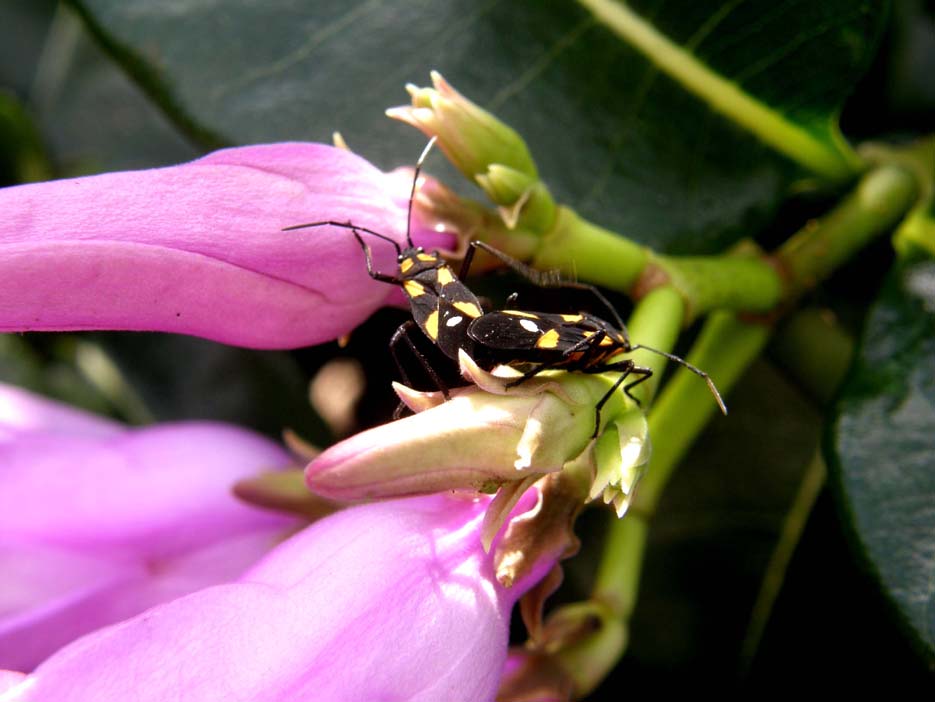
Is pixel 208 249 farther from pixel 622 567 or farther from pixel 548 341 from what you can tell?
pixel 622 567

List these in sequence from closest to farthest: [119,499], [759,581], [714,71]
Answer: [119,499]
[714,71]
[759,581]

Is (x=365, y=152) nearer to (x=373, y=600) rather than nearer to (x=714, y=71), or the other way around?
(x=714, y=71)

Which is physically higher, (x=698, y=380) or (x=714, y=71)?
(x=714, y=71)

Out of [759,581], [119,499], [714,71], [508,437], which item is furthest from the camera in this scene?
[759,581]

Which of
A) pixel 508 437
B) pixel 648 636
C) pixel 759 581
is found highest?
pixel 508 437

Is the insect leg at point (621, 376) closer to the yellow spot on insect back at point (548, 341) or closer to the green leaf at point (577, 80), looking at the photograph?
the yellow spot on insect back at point (548, 341)

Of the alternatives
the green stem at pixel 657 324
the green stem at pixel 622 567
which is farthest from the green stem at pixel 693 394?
the green stem at pixel 657 324

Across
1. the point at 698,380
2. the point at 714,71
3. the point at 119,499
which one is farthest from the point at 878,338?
the point at 119,499
